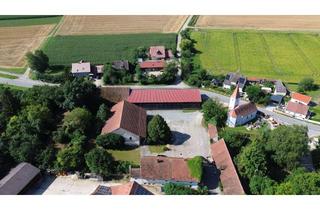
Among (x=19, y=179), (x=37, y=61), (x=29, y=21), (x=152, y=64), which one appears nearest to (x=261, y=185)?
(x=19, y=179)

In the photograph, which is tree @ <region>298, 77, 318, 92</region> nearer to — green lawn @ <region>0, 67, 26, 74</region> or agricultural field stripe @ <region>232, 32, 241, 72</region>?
agricultural field stripe @ <region>232, 32, 241, 72</region>

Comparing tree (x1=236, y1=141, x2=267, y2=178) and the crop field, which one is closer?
tree (x1=236, y1=141, x2=267, y2=178)

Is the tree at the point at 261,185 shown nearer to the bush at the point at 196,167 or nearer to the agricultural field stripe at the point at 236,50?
the bush at the point at 196,167

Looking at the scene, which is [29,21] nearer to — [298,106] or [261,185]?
[298,106]

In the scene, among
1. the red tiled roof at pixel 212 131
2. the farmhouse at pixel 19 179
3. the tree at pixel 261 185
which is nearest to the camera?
the tree at pixel 261 185

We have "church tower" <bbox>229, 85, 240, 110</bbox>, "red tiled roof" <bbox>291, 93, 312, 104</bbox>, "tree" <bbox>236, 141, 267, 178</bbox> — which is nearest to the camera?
"tree" <bbox>236, 141, 267, 178</bbox>

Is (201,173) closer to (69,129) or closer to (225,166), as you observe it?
(225,166)

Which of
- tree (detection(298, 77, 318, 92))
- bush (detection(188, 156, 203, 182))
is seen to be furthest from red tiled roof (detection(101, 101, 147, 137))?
tree (detection(298, 77, 318, 92))

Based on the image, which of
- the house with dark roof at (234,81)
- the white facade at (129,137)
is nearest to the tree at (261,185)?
the white facade at (129,137)
